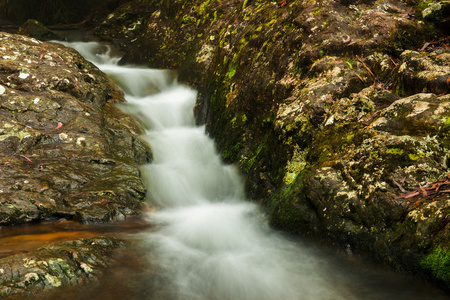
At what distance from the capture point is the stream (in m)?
2.84

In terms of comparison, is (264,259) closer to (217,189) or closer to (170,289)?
(170,289)

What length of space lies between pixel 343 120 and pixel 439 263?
1967 mm

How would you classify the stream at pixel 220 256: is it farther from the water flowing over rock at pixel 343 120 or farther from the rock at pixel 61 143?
the rock at pixel 61 143

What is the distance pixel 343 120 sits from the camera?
13.1ft

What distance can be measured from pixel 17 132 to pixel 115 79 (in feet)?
17.1

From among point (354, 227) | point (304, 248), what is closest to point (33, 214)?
point (304, 248)

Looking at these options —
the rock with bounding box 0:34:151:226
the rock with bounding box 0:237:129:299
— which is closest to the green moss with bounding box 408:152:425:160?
the rock with bounding box 0:237:129:299

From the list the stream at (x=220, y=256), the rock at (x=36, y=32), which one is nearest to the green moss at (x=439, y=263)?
the stream at (x=220, y=256)

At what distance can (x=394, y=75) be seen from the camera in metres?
4.05

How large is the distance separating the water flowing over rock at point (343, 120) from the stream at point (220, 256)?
0.70ft

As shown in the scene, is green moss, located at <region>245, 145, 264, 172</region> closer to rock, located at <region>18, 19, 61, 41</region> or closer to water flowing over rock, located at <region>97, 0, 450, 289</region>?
water flowing over rock, located at <region>97, 0, 450, 289</region>

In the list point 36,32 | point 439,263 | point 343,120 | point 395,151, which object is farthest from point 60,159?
point 36,32

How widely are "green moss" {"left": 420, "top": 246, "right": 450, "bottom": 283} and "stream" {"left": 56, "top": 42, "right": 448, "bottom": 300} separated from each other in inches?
5.6

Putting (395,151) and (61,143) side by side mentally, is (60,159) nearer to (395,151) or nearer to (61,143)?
(61,143)
